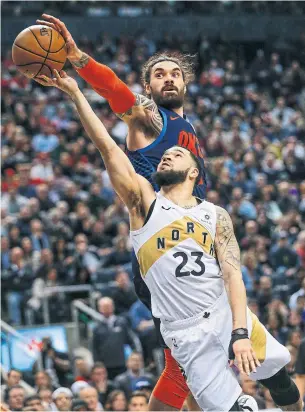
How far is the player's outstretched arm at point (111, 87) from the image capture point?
6594 millimetres

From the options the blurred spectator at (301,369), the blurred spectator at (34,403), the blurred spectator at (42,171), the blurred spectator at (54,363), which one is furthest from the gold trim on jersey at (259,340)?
the blurred spectator at (42,171)

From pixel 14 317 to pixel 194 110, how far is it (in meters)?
10.3

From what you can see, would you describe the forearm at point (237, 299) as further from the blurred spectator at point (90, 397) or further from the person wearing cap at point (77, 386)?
the person wearing cap at point (77, 386)

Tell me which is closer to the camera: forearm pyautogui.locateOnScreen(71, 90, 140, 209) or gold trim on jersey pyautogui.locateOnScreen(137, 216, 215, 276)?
forearm pyautogui.locateOnScreen(71, 90, 140, 209)

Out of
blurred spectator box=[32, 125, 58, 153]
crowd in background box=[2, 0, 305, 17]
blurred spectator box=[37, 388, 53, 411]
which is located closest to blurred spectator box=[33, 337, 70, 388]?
blurred spectator box=[37, 388, 53, 411]

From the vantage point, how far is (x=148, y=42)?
25.6 meters

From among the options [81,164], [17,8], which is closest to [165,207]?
[81,164]

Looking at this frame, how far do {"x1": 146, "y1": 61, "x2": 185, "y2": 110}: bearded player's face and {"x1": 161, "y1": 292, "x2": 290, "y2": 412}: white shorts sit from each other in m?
1.70

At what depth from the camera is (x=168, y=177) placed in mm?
6129

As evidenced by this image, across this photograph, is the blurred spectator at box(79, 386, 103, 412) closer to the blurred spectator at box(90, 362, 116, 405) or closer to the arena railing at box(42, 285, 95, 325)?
the blurred spectator at box(90, 362, 116, 405)

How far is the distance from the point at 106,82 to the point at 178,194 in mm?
1092

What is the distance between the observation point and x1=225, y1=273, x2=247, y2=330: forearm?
5918 millimetres

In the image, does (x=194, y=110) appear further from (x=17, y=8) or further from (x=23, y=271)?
(x=23, y=271)

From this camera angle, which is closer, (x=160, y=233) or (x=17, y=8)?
(x=160, y=233)
